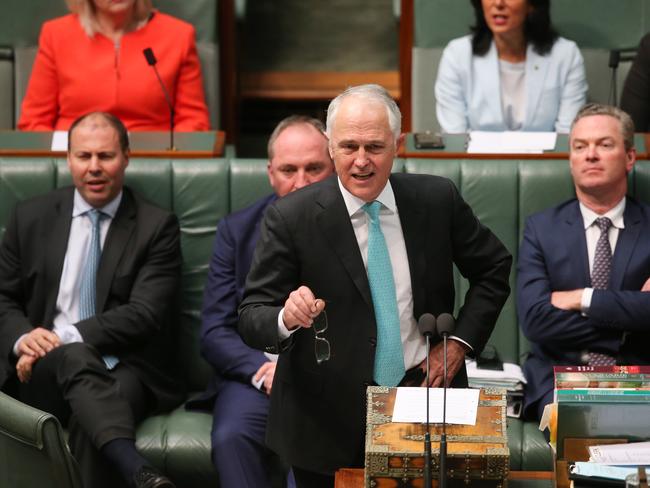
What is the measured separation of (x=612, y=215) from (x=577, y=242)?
126 mm

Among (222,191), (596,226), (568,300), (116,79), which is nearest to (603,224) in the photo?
(596,226)

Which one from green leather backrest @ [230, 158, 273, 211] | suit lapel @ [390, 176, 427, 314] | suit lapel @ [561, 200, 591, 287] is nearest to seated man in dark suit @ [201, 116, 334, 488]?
green leather backrest @ [230, 158, 273, 211]

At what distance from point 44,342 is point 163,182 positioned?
0.61 meters

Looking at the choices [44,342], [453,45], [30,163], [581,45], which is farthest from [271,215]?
[581,45]

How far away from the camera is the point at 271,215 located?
2.21m

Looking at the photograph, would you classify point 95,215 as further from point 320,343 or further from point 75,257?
point 320,343

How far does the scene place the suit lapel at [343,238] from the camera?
85.9 inches

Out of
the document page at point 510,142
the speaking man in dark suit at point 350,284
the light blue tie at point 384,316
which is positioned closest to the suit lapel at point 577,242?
the document page at point 510,142

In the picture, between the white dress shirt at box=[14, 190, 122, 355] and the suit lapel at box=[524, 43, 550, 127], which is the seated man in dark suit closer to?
the white dress shirt at box=[14, 190, 122, 355]

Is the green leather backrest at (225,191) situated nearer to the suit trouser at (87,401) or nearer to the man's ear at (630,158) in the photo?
the man's ear at (630,158)

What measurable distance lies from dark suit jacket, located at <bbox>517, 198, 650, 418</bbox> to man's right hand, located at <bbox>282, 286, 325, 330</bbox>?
1.09m

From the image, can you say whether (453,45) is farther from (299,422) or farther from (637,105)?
(299,422)

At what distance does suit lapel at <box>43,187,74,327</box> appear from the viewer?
3082mm

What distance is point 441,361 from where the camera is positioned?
7.30 ft
